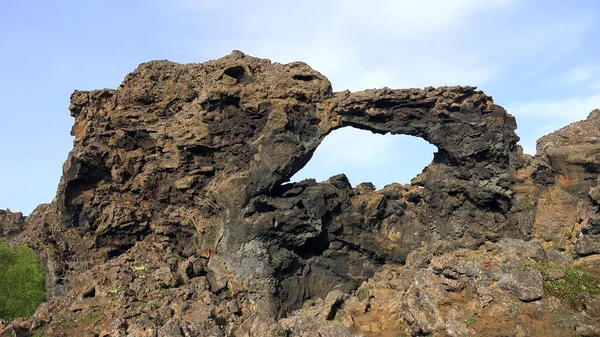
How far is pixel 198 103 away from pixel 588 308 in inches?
749

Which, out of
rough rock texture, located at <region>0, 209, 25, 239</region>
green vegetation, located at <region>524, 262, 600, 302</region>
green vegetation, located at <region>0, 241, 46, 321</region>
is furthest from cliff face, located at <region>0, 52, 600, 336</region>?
rough rock texture, located at <region>0, 209, 25, 239</region>

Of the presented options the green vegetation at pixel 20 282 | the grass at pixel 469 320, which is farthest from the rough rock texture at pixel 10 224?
the grass at pixel 469 320

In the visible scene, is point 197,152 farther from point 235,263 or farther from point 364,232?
point 364,232

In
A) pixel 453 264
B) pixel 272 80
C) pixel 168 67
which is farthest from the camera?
pixel 168 67

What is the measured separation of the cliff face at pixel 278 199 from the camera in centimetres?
2195

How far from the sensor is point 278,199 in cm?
2314

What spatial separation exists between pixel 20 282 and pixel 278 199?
19.6 m

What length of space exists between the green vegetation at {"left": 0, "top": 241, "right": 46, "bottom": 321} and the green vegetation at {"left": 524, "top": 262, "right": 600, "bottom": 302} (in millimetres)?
27019

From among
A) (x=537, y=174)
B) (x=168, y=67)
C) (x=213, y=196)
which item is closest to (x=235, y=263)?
(x=213, y=196)

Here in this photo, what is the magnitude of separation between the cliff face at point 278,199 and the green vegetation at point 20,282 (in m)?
5.31

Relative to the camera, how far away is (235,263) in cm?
2220

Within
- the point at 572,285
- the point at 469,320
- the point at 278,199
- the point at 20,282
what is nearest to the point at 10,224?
the point at 20,282

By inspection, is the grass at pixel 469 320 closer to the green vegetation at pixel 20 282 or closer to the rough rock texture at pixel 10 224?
the green vegetation at pixel 20 282

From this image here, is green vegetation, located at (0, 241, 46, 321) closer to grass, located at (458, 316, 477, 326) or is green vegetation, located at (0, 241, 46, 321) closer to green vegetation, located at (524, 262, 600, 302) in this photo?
grass, located at (458, 316, 477, 326)
